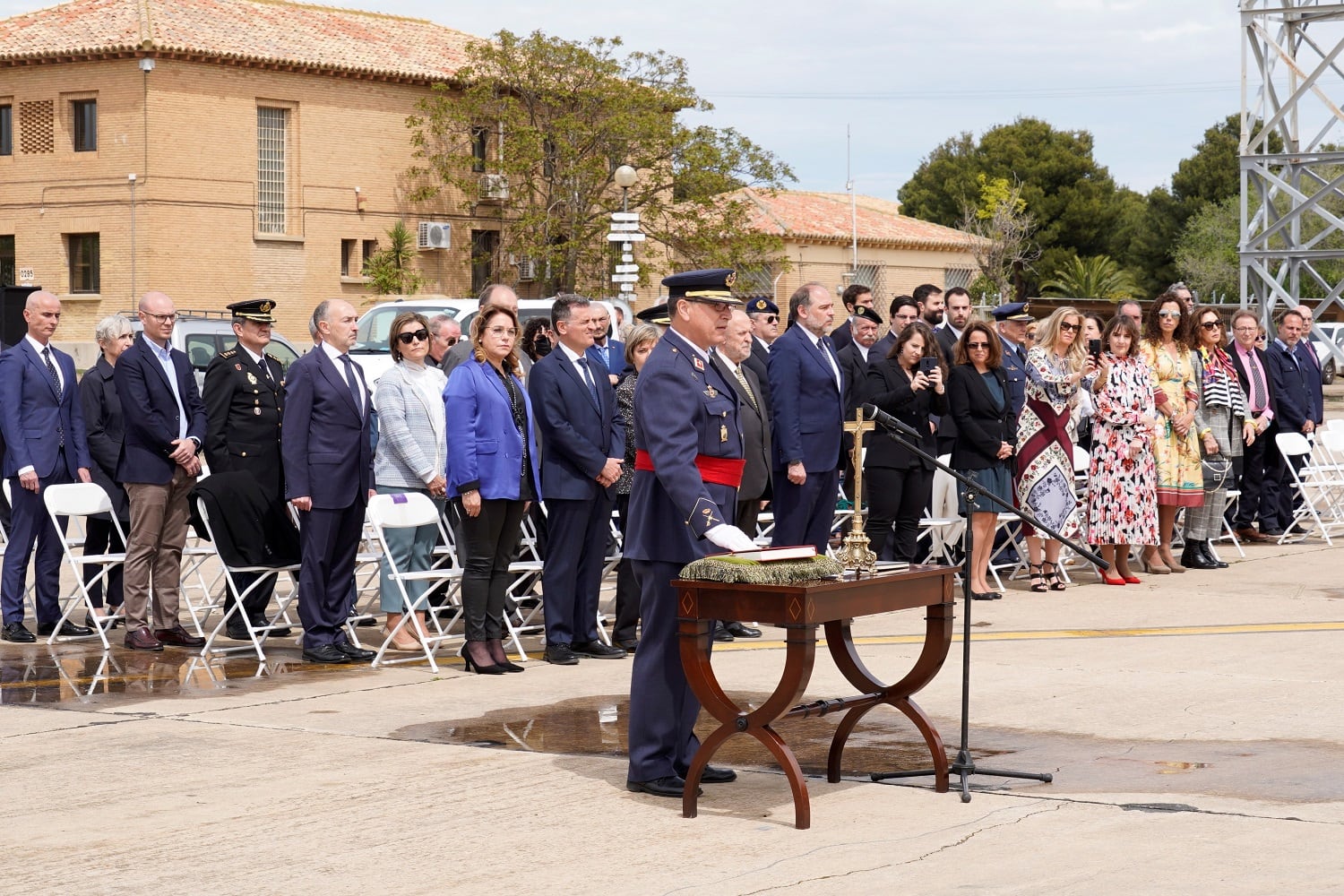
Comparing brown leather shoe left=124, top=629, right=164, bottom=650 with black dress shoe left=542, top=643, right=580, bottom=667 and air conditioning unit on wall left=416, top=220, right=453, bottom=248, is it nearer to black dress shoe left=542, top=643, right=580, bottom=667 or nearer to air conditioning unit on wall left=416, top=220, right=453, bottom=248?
black dress shoe left=542, top=643, right=580, bottom=667

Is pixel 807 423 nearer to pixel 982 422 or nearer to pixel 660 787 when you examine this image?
pixel 982 422

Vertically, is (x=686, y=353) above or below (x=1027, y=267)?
below

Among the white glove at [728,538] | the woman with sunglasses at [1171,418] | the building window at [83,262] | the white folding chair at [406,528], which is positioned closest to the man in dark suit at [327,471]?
the white folding chair at [406,528]

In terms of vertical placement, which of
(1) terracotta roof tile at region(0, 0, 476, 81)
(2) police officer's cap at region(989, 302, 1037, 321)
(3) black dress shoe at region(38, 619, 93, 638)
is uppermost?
(1) terracotta roof tile at region(0, 0, 476, 81)

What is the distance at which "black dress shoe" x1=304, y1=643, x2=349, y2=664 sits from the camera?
10.1 metres

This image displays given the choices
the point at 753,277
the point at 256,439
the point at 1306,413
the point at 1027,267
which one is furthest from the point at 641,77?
the point at 256,439

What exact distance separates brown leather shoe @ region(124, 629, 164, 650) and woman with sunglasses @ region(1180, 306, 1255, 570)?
26.3 feet

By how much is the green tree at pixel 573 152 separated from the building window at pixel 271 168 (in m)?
3.79

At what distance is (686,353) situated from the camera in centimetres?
690

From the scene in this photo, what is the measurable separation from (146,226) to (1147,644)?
34203 mm

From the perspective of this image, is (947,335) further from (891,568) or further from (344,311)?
(891,568)

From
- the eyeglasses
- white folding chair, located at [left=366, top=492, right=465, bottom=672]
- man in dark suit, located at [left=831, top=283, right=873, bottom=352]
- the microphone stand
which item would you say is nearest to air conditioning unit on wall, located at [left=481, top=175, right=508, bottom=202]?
man in dark suit, located at [left=831, top=283, right=873, bottom=352]

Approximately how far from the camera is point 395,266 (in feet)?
148

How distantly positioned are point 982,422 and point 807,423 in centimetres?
224
